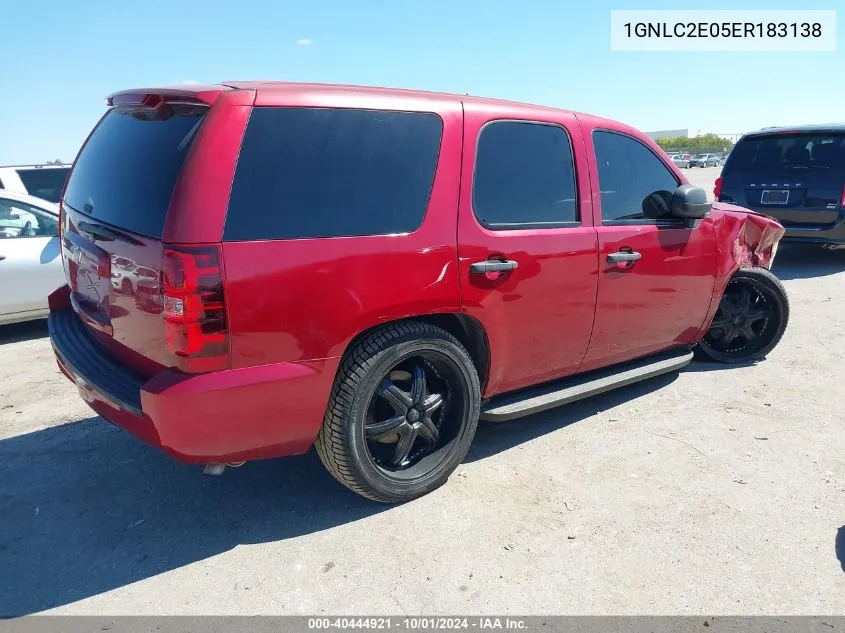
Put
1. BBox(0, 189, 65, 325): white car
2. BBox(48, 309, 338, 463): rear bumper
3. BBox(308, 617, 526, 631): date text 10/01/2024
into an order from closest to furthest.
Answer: BBox(308, 617, 526, 631): date text 10/01/2024, BBox(48, 309, 338, 463): rear bumper, BBox(0, 189, 65, 325): white car

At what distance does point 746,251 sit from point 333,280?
3.59m

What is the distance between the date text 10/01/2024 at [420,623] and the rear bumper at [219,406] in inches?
29.1

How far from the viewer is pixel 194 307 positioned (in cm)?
254

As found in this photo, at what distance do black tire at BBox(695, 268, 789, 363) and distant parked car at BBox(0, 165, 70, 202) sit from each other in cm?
740

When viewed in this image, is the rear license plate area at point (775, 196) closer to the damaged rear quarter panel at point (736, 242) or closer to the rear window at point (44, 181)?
the damaged rear quarter panel at point (736, 242)

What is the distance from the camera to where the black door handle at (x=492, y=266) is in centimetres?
326

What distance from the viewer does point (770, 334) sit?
537 centimetres

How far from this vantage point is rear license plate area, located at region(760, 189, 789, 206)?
9086 millimetres

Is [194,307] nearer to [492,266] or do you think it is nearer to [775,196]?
[492,266]

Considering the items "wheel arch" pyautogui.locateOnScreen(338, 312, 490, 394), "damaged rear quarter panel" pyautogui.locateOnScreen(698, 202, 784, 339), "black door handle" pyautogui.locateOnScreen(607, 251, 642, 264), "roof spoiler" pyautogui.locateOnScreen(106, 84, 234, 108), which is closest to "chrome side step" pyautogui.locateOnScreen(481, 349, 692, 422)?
"wheel arch" pyautogui.locateOnScreen(338, 312, 490, 394)

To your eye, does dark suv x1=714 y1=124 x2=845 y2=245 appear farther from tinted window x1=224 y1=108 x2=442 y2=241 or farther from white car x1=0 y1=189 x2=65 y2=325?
white car x1=0 y1=189 x2=65 y2=325

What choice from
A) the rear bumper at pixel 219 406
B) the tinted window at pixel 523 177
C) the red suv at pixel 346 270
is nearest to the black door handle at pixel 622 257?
the red suv at pixel 346 270

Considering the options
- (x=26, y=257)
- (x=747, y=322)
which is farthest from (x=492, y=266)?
(x=26, y=257)

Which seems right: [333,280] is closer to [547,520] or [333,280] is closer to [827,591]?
[547,520]
